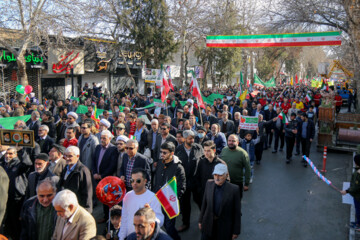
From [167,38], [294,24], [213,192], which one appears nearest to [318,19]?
[294,24]

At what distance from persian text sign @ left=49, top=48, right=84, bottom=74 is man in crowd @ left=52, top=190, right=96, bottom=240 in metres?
20.0

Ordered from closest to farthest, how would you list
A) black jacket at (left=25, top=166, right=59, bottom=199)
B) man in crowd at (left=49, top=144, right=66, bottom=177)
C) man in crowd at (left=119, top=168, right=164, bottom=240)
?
1. man in crowd at (left=119, top=168, right=164, bottom=240)
2. black jacket at (left=25, top=166, right=59, bottom=199)
3. man in crowd at (left=49, top=144, right=66, bottom=177)

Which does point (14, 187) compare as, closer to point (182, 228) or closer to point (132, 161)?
point (132, 161)

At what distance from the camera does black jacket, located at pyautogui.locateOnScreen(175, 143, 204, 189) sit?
5.79 meters

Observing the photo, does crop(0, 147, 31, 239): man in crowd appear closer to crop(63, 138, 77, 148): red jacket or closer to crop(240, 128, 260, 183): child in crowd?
crop(63, 138, 77, 148): red jacket

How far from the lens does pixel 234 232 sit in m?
4.16

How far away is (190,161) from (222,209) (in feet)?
5.98

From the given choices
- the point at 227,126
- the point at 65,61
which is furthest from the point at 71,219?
the point at 65,61

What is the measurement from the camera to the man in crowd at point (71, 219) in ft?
10.7

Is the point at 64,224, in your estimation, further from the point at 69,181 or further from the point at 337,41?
the point at 337,41

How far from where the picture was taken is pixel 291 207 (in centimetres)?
683

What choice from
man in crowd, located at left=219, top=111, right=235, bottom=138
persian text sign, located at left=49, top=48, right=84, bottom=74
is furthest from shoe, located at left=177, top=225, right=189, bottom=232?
persian text sign, located at left=49, top=48, right=84, bottom=74

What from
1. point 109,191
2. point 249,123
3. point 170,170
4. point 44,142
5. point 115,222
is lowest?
point 115,222

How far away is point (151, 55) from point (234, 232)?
20.3 metres
